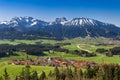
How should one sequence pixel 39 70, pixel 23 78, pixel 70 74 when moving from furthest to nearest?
pixel 39 70 → pixel 70 74 → pixel 23 78

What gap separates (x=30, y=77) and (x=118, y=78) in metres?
45.8

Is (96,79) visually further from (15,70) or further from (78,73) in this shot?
(15,70)

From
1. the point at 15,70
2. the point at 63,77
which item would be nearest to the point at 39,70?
the point at 15,70

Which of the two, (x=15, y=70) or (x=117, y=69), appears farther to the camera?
(x=15, y=70)

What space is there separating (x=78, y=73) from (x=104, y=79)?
48.6 ft

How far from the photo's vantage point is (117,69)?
152 meters

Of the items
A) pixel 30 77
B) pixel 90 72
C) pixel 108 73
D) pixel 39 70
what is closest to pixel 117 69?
pixel 108 73

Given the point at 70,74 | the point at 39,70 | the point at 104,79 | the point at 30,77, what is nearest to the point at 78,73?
the point at 70,74

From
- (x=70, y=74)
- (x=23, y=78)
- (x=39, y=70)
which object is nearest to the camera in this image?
(x=23, y=78)

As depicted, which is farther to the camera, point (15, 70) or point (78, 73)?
point (15, 70)

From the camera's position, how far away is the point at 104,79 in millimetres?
150250

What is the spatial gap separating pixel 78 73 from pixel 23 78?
31183 millimetres

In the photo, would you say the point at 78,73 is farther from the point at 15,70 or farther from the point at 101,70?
the point at 15,70

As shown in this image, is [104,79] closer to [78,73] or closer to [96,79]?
[96,79]
